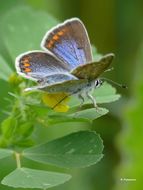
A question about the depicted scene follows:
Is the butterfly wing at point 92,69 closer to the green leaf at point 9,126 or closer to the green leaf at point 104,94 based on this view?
the green leaf at point 104,94

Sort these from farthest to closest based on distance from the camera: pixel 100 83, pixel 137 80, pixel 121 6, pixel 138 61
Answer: pixel 121 6 < pixel 138 61 < pixel 137 80 < pixel 100 83

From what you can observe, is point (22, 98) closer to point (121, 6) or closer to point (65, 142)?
point (65, 142)

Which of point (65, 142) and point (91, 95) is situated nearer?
point (65, 142)

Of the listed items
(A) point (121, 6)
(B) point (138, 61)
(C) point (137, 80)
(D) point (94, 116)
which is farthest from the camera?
(A) point (121, 6)

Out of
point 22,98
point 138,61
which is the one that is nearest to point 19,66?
point 22,98

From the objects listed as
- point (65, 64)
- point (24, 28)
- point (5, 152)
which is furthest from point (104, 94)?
point (24, 28)
